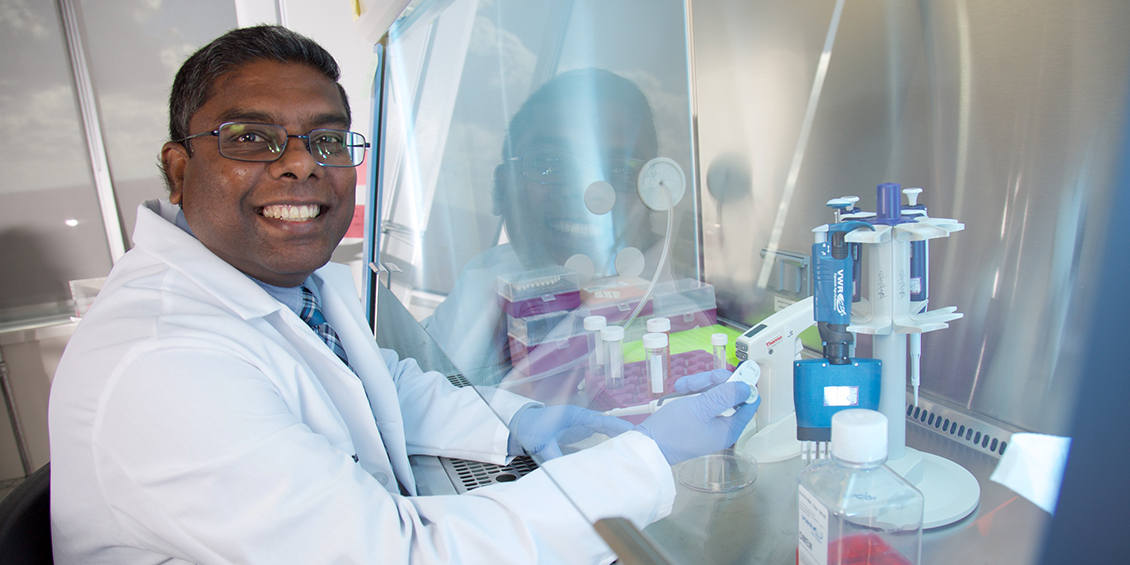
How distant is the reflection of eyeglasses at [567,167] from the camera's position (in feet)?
3.88

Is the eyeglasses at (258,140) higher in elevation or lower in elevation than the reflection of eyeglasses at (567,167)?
higher

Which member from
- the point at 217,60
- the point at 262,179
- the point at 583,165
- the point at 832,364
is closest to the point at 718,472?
the point at 832,364

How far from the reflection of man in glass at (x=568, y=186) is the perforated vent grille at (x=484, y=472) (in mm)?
163

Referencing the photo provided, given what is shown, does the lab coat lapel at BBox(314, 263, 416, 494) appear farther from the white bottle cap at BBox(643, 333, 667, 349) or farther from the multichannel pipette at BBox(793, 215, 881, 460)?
the multichannel pipette at BBox(793, 215, 881, 460)

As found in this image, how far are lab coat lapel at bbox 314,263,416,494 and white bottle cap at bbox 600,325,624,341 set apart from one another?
1.55ft

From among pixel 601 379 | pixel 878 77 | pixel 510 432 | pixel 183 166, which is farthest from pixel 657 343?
pixel 183 166

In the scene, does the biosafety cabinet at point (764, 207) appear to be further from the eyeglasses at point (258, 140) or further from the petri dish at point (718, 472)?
the eyeglasses at point (258, 140)

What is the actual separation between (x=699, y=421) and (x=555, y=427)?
0.21 m

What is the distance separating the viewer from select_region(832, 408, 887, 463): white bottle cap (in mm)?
493

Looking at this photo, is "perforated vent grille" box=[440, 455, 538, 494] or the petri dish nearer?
the petri dish

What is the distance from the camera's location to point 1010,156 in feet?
2.56

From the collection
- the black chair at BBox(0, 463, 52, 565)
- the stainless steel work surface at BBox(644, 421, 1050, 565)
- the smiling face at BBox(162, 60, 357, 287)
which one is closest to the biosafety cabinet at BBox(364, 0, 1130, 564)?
the stainless steel work surface at BBox(644, 421, 1050, 565)

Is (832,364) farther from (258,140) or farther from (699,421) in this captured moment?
(258,140)

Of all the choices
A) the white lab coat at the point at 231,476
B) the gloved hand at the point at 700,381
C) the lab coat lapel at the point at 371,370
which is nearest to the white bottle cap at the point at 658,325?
the gloved hand at the point at 700,381
